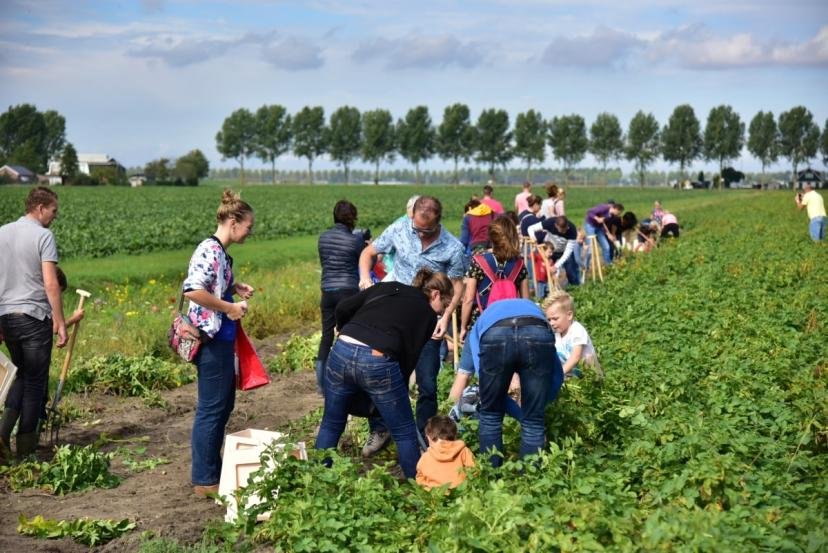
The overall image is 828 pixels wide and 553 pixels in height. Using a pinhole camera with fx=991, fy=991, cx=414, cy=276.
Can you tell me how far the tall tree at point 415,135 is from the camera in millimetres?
140875

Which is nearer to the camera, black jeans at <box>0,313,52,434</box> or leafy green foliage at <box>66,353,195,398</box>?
black jeans at <box>0,313,52,434</box>

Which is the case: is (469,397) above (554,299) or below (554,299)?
below

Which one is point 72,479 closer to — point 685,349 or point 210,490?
point 210,490

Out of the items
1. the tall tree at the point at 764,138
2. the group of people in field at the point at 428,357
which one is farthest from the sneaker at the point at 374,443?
the tall tree at the point at 764,138

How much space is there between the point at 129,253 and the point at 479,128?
118 metres

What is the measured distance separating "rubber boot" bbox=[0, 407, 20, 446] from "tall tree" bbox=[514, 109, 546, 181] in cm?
13733

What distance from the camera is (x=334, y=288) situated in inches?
371

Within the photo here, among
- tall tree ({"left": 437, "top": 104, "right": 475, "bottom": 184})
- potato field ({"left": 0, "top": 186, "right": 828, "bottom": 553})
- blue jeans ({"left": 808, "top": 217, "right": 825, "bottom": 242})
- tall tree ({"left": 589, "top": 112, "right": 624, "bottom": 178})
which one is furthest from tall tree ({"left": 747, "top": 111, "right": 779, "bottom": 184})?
potato field ({"left": 0, "top": 186, "right": 828, "bottom": 553})

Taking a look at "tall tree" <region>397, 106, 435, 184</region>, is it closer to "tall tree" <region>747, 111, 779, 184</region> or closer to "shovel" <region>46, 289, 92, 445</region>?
"tall tree" <region>747, 111, 779, 184</region>

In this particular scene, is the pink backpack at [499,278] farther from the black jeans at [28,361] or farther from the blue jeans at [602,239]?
the blue jeans at [602,239]

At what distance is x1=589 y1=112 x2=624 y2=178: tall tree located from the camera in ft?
477

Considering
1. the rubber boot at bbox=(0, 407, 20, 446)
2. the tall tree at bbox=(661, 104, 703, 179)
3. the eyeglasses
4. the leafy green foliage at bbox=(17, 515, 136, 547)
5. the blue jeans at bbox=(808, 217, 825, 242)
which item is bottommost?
the leafy green foliage at bbox=(17, 515, 136, 547)

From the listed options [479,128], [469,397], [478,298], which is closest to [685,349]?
[478,298]

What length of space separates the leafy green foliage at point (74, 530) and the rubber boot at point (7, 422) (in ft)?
5.46
